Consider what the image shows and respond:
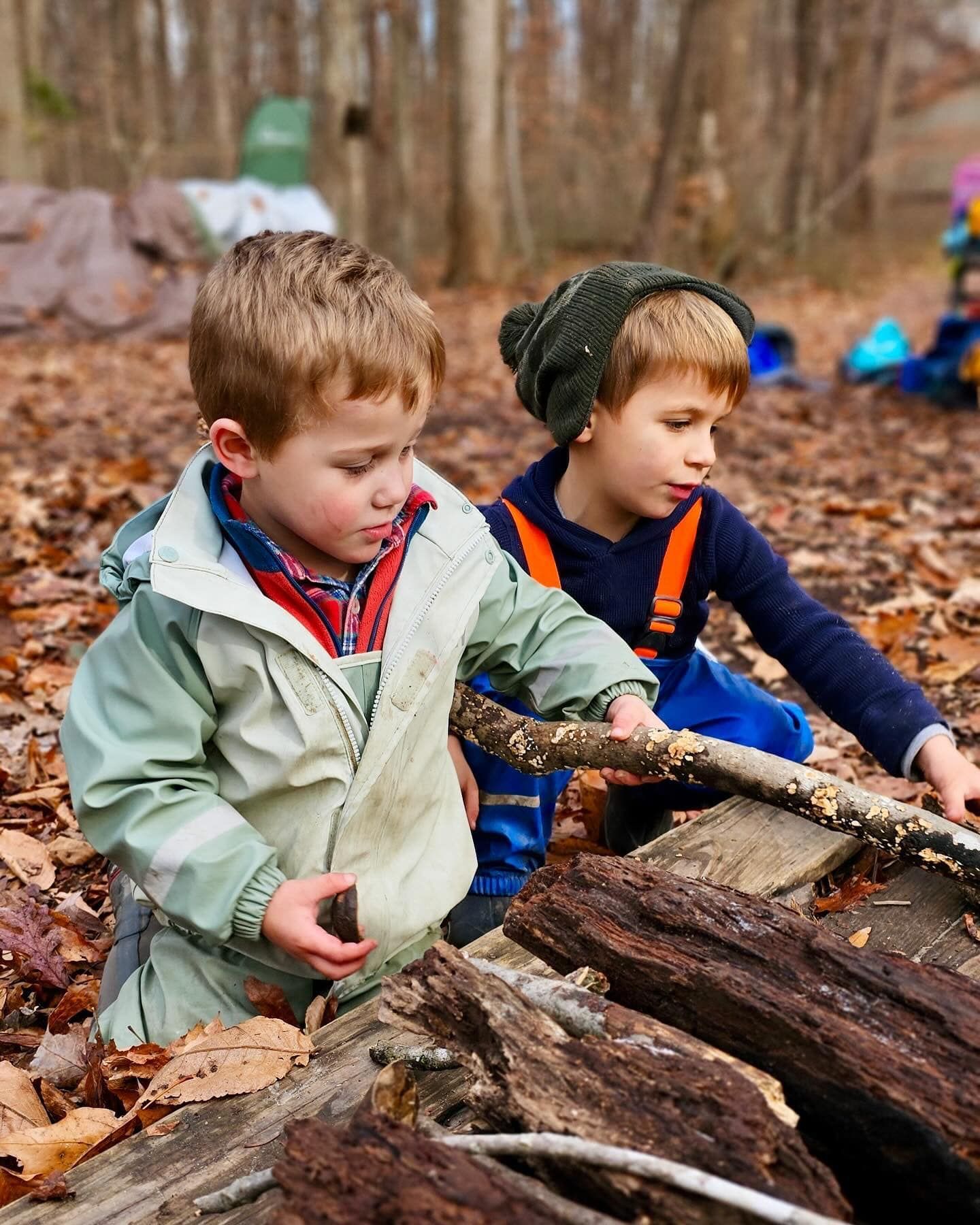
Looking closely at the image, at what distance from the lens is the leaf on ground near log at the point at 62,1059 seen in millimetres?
2209

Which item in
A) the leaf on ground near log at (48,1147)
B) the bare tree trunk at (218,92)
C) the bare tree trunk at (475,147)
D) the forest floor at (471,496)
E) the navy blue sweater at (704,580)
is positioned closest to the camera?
the leaf on ground near log at (48,1147)

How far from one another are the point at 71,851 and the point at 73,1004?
713 millimetres

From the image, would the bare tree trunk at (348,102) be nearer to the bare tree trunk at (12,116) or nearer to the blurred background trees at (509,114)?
the blurred background trees at (509,114)

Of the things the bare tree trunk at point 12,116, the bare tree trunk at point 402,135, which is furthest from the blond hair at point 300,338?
the bare tree trunk at point 402,135

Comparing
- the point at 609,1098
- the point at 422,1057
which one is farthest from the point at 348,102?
the point at 609,1098

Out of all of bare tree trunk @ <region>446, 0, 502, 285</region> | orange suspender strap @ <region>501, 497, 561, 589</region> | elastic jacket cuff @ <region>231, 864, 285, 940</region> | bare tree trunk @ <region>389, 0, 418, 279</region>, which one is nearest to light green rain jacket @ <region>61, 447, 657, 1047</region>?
elastic jacket cuff @ <region>231, 864, 285, 940</region>

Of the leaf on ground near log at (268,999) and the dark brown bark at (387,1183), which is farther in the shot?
the leaf on ground near log at (268,999)

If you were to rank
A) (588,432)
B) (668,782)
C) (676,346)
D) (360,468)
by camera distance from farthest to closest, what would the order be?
1. (668,782)
2. (588,432)
3. (676,346)
4. (360,468)

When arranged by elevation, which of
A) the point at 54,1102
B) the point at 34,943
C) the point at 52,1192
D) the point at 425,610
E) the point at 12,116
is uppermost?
the point at 12,116

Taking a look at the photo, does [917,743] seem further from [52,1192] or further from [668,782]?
[52,1192]

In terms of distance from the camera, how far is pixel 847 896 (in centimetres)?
242

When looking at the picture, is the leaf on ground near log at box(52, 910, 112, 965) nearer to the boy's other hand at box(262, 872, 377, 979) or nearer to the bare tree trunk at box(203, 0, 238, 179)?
the boy's other hand at box(262, 872, 377, 979)

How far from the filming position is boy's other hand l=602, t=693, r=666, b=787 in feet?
7.77

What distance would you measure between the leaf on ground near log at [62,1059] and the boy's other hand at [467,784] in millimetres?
1022
